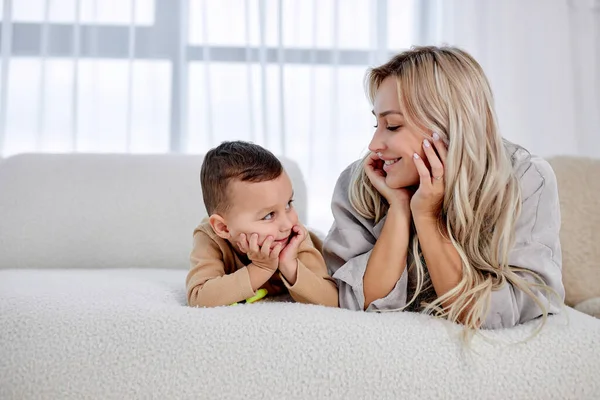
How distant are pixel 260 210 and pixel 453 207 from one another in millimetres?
379

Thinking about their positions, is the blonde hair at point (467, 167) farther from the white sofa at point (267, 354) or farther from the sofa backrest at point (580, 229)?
the sofa backrest at point (580, 229)

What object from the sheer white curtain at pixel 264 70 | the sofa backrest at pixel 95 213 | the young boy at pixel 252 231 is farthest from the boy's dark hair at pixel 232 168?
the sheer white curtain at pixel 264 70

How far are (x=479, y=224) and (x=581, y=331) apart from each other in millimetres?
264

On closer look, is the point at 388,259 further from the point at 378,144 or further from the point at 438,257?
the point at 378,144

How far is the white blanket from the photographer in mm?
1034

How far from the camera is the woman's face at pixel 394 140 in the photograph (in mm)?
1256

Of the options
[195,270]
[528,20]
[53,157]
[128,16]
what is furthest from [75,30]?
[528,20]

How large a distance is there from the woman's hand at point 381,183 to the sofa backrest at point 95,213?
0.68m

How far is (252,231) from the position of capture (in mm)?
1274

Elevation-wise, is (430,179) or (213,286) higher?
(430,179)

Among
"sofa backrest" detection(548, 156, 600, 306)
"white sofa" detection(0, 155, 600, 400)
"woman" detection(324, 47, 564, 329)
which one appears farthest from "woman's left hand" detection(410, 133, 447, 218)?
"sofa backrest" detection(548, 156, 600, 306)

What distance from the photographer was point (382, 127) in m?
1.31

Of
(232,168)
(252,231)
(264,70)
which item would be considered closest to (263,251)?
(252,231)

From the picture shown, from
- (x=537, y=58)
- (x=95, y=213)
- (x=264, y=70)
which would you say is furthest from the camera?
(x=537, y=58)
